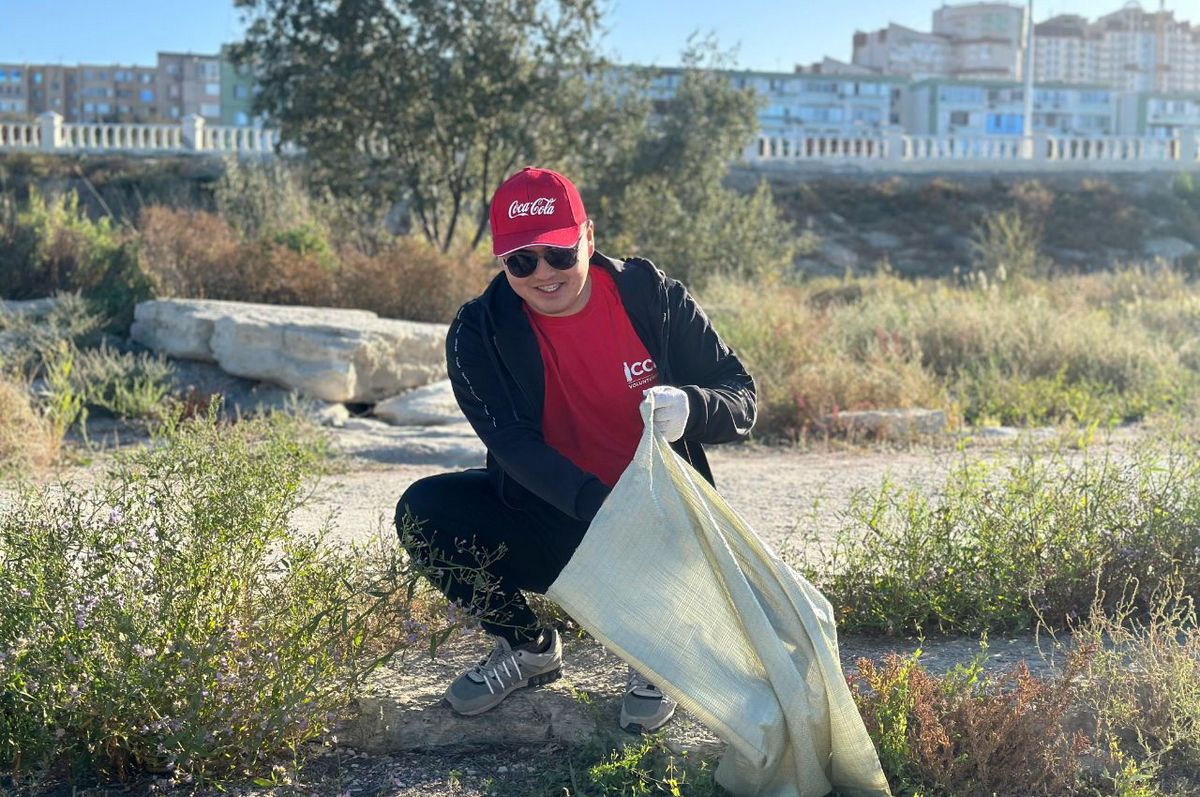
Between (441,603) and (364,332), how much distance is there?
553 cm

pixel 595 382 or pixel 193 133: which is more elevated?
pixel 193 133

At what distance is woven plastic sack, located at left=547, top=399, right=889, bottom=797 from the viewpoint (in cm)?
274

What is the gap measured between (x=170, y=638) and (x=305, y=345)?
6141 millimetres

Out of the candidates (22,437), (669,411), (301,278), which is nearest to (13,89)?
(301,278)

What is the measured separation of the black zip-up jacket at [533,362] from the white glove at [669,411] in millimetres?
220

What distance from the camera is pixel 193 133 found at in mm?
30766

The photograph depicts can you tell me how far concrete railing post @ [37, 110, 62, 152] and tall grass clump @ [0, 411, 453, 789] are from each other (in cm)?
2969

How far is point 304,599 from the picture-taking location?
10.2 feet

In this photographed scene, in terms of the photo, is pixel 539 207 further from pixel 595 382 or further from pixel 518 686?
pixel 518 686

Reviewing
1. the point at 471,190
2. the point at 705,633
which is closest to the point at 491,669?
the point at 705,633

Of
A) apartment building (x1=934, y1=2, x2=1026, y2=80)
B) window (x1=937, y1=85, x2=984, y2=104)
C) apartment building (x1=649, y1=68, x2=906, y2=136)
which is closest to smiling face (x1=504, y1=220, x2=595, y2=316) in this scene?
apartment building (x1=649, y1=68, x2=906, y2=136)

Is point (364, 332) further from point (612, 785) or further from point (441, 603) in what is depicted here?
point (612, 785)

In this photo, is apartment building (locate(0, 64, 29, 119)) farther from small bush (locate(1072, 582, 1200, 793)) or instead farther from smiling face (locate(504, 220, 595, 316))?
small bush (locate(1072, 582, 1200, 793))

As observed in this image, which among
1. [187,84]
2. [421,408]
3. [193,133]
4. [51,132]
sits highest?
[187,84]
